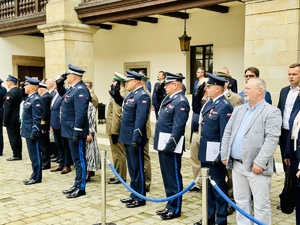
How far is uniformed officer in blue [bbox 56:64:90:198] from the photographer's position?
5.91 metres

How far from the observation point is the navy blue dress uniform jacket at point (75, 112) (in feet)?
19.3

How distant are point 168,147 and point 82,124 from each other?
1.64m

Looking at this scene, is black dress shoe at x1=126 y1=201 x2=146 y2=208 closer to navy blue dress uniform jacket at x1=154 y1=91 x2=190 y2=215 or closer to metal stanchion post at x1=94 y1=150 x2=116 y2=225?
navy blue dress uniform jacket at x1=154 y1=91 x2=190 y2=215

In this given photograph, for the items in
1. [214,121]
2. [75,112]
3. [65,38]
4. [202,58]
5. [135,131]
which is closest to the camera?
[214,121]

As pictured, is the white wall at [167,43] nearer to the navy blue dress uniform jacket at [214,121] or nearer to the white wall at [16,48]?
the white wall at [16,48]

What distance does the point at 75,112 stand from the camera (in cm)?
596

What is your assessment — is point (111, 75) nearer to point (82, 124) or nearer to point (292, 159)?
point (82, 124)

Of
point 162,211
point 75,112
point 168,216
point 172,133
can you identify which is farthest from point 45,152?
point 172,133

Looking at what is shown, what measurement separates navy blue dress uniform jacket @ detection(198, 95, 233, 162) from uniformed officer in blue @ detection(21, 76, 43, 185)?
3.18 meters

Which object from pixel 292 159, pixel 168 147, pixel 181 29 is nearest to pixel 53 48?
pixel 181 29

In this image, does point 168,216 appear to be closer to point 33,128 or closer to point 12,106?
point 33,128

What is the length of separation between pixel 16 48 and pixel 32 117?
1009 centimetres

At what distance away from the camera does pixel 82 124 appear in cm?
588

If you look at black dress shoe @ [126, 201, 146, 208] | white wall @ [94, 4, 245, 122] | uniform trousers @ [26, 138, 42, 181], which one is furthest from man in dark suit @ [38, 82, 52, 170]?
white wall @ [94, 4, 245, 122]
